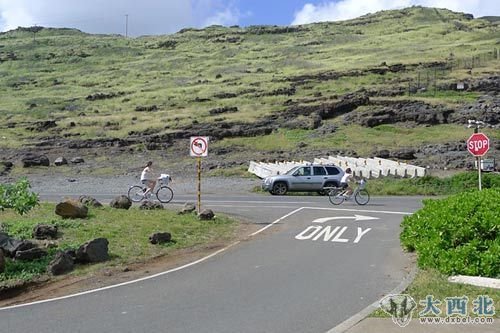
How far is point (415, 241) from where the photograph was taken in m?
12.4

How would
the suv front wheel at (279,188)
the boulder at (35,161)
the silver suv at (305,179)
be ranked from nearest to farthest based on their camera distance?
the silver suv at (305,179) → the suv front wheel at (279,188) → the boulder at (35,161)

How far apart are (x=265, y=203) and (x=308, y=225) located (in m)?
7.86

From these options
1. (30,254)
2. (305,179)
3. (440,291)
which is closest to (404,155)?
(305,179)

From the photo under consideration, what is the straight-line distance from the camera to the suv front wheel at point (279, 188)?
107ft

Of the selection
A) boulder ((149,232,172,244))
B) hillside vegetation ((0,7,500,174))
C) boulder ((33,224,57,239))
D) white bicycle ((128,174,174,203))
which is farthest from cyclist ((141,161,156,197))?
hillside vegetation ((0,7,500,174))

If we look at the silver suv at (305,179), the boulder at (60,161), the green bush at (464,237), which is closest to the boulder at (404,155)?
the silver suv at (305,179)

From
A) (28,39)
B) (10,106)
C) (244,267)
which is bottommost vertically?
(244,267)

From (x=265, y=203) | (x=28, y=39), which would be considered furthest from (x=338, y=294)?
(x=28, y=39)

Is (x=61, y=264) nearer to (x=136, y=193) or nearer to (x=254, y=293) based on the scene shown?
(x=254, y=293)

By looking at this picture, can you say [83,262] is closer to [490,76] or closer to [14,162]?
[14,162]

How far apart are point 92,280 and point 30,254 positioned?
1824 mm

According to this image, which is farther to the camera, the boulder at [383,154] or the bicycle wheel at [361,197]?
the boulder at [383,154]

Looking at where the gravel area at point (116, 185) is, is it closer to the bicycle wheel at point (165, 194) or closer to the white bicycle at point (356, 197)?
the bicycle wheel at point (165, 194)

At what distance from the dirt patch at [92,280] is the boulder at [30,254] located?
3.74 ft
